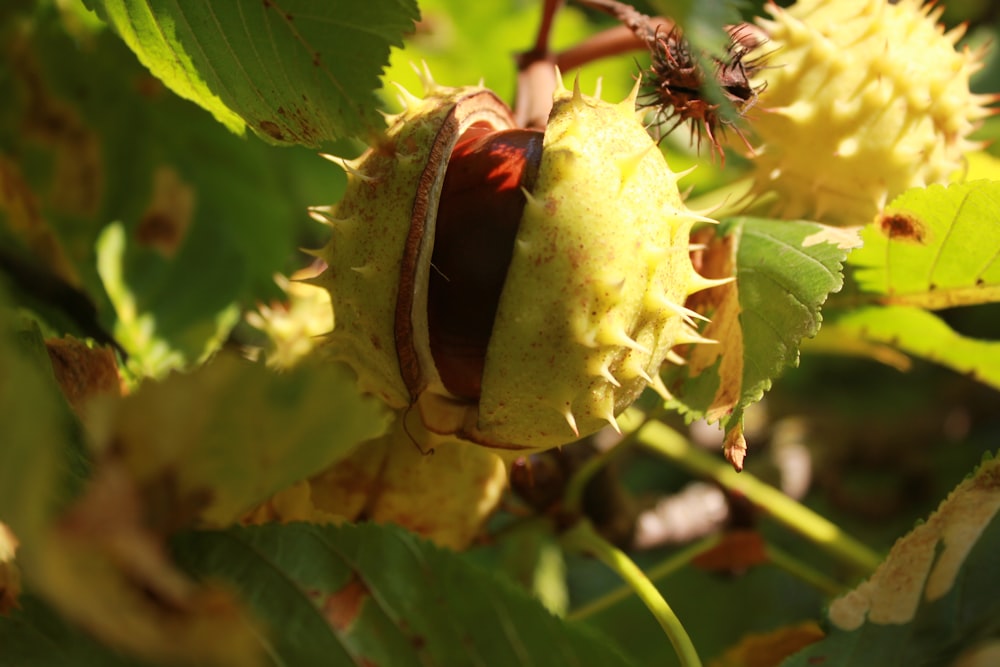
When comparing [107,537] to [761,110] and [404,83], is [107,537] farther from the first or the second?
[404,83]

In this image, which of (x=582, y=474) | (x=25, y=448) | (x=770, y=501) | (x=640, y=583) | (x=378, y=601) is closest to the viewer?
(x=25, y=448)

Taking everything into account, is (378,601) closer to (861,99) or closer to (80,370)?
(80,370)

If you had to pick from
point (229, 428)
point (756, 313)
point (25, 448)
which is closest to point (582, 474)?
point (756, 313)

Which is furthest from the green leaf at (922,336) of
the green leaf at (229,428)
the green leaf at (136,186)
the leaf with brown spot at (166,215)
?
the leaf with brown spot at (166,215)

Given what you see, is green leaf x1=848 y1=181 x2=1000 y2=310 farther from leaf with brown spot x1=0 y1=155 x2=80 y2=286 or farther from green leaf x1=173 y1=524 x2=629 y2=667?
leaf with brown spot x1=0 y1=155 x2=80 y2=286

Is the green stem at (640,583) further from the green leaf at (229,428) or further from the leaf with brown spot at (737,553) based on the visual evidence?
the green leaf at (229,428)

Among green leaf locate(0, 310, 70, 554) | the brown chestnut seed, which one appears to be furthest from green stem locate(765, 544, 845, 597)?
green leaf locate(0, 310, 70, 554)
